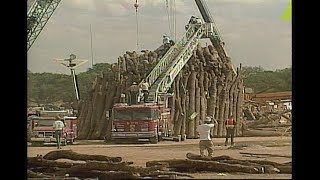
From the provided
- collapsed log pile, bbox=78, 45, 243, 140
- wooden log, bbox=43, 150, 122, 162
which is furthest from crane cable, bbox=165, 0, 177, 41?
wooden log, bbox=43, 150, 122, 162

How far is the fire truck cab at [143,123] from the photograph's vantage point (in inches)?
236

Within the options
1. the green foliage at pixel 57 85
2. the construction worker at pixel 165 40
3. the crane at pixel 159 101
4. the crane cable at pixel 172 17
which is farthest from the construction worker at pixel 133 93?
the crane cable at pixel 172 17

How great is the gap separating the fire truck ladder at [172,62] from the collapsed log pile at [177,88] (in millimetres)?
57

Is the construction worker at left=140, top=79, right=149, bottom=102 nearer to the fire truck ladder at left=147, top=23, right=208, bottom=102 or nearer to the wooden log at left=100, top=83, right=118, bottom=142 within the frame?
the fire truck ladder at left=147, top=23, right=208, bottom=102

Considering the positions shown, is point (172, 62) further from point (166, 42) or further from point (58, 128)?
point (58, 128)

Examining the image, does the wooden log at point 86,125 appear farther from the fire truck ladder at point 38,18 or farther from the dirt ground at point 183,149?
the fire truck ladder at point 38,18

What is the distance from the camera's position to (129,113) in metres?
6.01

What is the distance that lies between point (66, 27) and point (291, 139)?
2.52m

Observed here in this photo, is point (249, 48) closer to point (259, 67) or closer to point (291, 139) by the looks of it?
point (259, 67)

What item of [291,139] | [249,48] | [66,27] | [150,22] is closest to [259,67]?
[249,48]

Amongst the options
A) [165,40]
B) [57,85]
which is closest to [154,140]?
[165,40]

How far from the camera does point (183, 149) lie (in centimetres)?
592

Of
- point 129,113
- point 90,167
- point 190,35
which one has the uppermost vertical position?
Result: point 190,35

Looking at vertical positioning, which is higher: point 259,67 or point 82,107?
point 259,67
